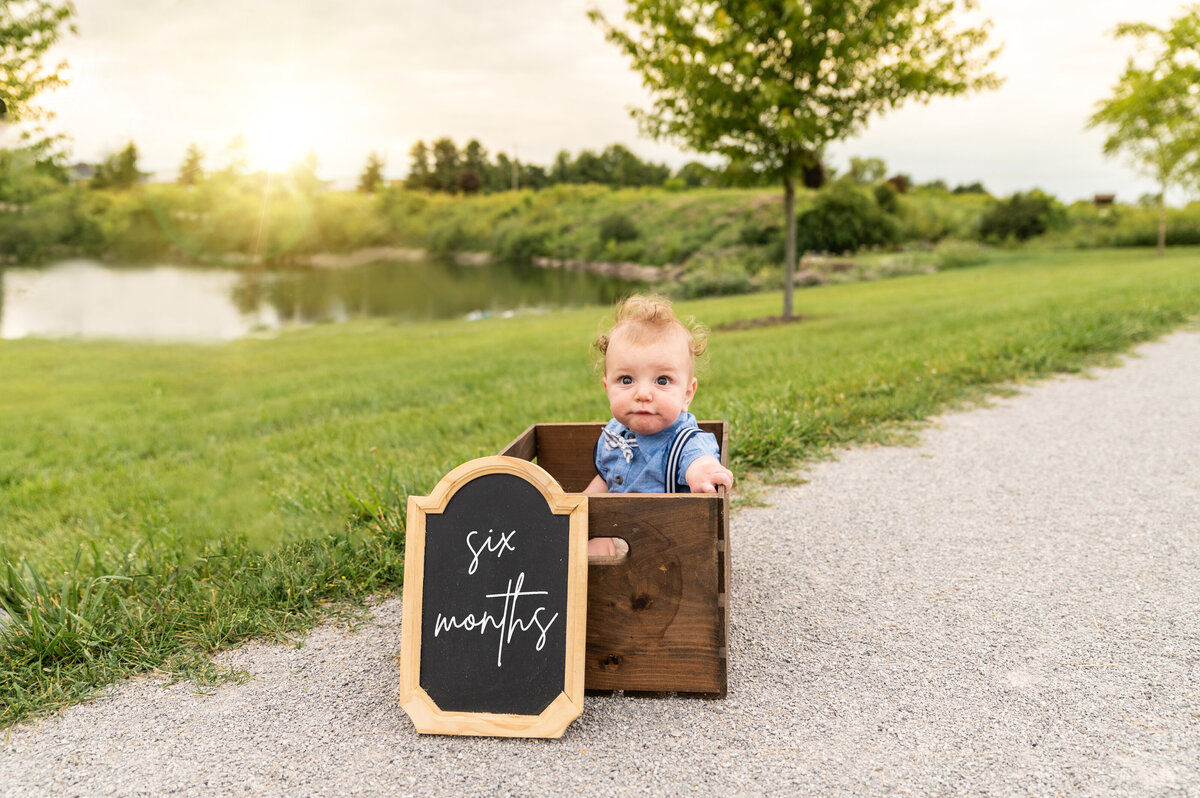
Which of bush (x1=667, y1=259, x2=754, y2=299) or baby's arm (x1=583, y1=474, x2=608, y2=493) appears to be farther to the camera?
bush (x1=667, y1=259, x2=754, y2=299)

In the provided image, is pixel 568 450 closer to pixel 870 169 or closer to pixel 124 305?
pixel 124 305

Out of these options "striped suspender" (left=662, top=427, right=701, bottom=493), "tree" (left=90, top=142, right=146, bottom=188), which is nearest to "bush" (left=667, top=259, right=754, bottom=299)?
"tree" (left=90, top=142, right=146, bottom=188)

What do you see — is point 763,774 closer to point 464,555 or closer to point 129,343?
point 464,555

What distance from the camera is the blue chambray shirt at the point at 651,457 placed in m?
2.73

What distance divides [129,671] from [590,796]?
165cm

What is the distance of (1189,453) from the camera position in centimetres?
468

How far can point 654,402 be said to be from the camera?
268cm

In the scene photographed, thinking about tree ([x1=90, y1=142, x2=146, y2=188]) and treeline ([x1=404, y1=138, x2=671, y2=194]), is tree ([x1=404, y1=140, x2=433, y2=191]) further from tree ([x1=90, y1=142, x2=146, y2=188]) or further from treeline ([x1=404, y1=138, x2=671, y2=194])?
tree ([x1=90, y1=142, x2=146, y2=188])

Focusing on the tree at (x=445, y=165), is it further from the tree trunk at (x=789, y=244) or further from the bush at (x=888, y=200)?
the tree trunk at (x=789, y=244)

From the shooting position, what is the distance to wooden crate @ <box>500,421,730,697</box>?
227cm

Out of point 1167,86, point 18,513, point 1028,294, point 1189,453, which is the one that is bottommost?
point 18,513

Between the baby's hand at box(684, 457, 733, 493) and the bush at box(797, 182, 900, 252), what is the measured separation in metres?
30.0

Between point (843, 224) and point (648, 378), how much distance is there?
3108cm

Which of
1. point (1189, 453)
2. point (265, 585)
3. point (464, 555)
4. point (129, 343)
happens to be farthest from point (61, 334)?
point (1189, 453)
